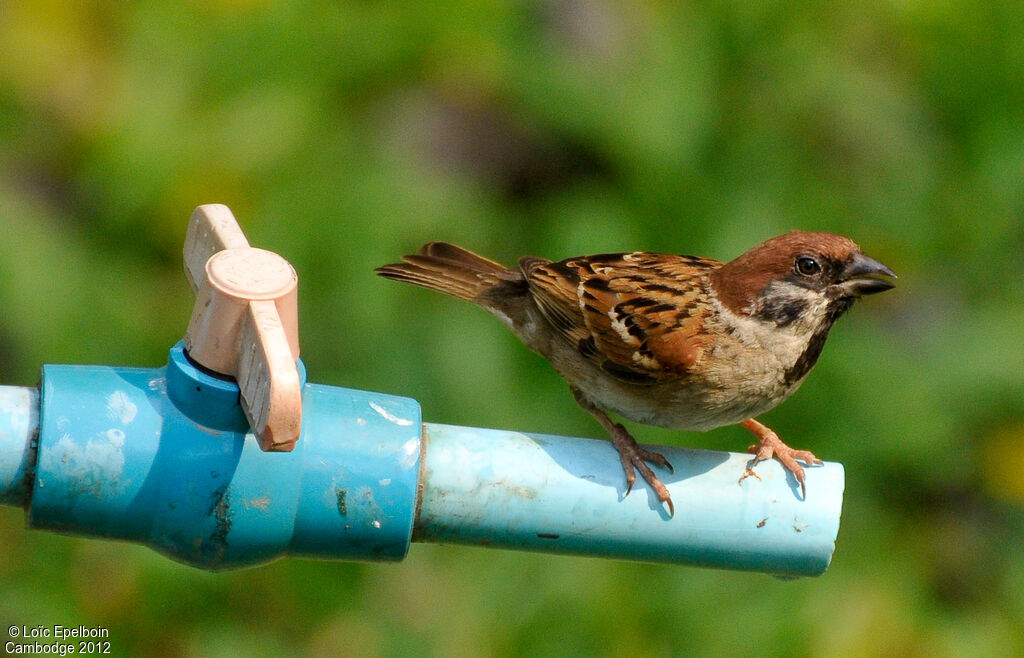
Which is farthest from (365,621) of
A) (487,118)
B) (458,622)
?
(487,118)

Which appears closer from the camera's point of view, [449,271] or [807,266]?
[807,266]

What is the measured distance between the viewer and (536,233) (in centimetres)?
402

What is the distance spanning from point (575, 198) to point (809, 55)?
0.79 meters

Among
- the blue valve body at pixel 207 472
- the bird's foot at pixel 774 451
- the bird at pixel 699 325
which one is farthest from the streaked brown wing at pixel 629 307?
the blue valve body at pixel 207 472

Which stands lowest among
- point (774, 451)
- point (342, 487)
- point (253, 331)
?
point (774, 451)

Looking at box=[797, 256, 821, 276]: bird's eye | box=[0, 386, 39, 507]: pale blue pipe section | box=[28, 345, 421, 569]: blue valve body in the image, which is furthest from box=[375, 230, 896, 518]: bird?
box=[0, 386, 39, 507]: pale blue pipe section

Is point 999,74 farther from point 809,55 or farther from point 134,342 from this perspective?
point 134,342

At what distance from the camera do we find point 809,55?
12.9 ft

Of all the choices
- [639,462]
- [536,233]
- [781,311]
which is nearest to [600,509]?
[639,462]

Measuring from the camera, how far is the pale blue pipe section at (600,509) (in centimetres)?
208

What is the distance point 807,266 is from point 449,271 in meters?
0.99

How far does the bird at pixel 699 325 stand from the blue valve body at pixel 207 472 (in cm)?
76

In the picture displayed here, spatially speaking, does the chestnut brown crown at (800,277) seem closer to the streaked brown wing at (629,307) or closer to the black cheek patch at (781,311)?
the black cheek patch at (781,311)

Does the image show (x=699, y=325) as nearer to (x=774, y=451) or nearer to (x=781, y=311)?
(x=781, y=311)
